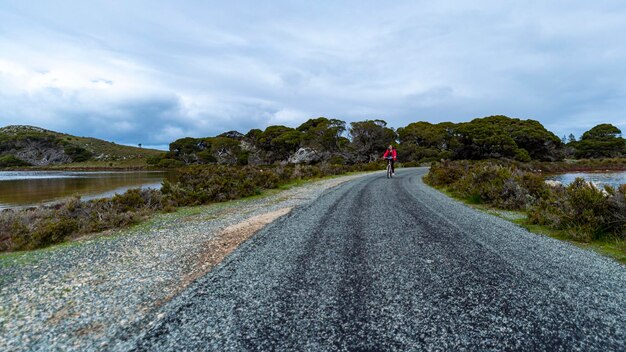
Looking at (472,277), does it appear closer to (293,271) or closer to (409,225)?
(293,271)

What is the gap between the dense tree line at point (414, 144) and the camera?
50594 millimetres

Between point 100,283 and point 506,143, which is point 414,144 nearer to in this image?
point 506,143

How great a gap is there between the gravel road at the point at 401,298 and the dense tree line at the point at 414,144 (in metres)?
39.1

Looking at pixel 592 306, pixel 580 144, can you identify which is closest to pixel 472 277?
pixel 592 306

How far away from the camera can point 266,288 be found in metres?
4.21

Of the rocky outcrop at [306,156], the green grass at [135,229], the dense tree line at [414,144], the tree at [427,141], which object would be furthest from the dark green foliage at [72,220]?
the tree at [427,141]

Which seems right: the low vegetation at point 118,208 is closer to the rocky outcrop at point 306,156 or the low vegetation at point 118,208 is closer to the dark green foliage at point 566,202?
the dark green foliage at point 566,202

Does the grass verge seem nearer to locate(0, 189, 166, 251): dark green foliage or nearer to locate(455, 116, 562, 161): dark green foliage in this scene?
locate(0, 189, 166, 251): dark green foliage

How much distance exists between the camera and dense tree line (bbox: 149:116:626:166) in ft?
166

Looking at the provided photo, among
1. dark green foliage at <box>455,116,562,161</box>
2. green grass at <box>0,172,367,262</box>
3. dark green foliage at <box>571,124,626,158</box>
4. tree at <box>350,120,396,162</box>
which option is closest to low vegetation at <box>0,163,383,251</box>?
green grass at <box>0,172,367,262</box>

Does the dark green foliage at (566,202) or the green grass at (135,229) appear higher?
the dark green foliage at (566,202)

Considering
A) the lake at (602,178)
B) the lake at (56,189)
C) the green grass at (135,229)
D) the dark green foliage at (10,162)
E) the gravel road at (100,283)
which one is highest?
the dark green foliage at (10,162)

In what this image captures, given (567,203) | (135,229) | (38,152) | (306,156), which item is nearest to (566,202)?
(567,203)

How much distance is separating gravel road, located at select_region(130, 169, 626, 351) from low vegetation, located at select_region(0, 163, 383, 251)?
19.0ft
